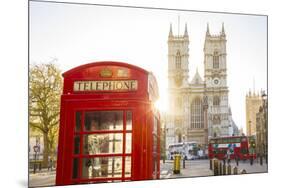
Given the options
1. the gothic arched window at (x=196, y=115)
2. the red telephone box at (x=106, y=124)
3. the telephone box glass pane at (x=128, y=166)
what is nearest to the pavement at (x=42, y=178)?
the red telephone box at (x=106, y=124)

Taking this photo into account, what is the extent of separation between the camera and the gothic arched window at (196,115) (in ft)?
11.5

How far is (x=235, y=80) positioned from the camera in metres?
3.64

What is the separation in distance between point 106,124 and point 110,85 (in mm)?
334

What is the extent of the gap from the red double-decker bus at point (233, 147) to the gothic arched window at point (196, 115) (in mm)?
188

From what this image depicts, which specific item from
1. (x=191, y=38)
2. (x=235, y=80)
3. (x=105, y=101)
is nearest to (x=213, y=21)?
(x=191, y=38)

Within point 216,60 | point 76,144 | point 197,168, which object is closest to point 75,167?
point 76,144

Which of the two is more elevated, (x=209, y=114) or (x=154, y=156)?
(x=209, y=114)

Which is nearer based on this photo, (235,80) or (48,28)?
(48,28)

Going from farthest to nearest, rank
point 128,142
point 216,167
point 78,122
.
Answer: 1. point 216,167
2. point 128,142
3. point 78,122

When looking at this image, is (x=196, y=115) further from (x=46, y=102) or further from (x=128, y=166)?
(x=46, y=102)

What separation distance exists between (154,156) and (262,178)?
111 cm

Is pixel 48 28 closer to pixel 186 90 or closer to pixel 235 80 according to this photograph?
pixel 186 90

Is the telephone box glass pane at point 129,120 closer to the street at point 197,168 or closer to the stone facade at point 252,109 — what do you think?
the street at point 197,168

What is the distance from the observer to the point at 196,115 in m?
3.51
